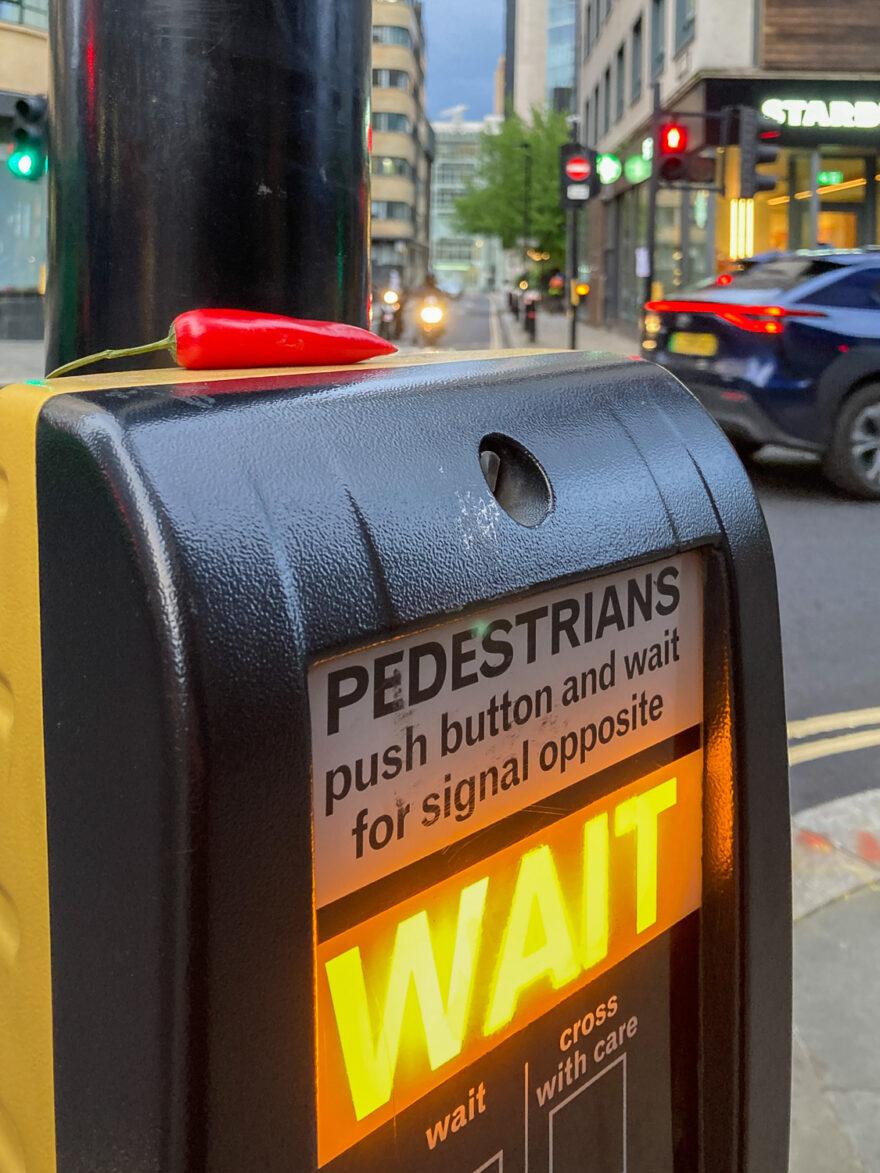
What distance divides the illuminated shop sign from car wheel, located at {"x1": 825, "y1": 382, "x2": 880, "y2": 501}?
1257cm

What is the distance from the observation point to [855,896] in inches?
121

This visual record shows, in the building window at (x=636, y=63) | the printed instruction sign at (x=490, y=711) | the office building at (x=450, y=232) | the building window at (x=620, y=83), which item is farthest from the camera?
the office building at (x=450, y=232)

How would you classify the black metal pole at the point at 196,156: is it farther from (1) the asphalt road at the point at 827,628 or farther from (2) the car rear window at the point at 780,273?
(2) the car rear window at the point at 780,273

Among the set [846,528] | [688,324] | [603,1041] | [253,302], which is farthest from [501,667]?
[688,324]

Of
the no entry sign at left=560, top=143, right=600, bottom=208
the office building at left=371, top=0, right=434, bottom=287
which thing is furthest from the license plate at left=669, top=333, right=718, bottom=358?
the office building at left=371, top=0, right=434, bottom=287

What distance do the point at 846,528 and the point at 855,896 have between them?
4.78 metres

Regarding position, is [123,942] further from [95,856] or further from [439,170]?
[439,170]

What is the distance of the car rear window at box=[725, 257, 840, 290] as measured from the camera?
27.5 ft

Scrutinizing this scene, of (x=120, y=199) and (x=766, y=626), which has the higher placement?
(x=120, y=199)

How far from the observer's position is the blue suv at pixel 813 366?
815 centimetres

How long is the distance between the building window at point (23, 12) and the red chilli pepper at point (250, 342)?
86.4 feet

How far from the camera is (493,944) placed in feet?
3.82

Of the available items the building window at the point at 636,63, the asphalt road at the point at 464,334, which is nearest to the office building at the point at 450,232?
the asphalt road at the point at 464,334

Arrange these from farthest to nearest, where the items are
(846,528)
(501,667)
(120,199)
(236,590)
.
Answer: (846,528) → (120,199) → (501,667) → (236,590)
